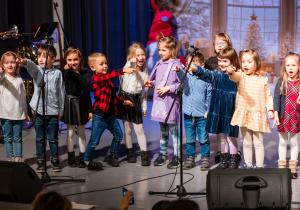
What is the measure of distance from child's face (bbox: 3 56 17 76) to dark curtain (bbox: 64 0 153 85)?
5.98m

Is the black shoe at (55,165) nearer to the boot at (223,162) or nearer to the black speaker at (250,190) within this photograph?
the boot at (223,162)

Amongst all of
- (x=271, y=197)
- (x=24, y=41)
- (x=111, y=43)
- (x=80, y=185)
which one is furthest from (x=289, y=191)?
(x=111, y=43)

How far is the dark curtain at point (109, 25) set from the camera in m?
11.0

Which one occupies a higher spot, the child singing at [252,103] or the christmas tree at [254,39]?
the christmas tree at [254,39]

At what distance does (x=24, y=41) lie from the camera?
7.22 m

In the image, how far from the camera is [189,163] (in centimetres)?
519

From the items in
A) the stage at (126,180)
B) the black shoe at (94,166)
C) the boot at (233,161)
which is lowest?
the stage at (126,180)

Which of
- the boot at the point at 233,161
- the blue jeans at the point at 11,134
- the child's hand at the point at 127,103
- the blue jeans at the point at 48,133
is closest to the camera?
the boot at the point at 233,161

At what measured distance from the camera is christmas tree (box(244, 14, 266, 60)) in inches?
379

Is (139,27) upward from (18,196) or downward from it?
upward

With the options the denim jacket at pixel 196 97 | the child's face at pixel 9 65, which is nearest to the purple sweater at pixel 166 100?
the denim jacket at pixel 196 97

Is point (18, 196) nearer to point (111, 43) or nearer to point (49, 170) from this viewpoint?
point (49, 170)

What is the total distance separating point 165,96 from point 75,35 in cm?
728

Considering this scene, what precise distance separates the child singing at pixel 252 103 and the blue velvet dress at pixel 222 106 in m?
0.15
